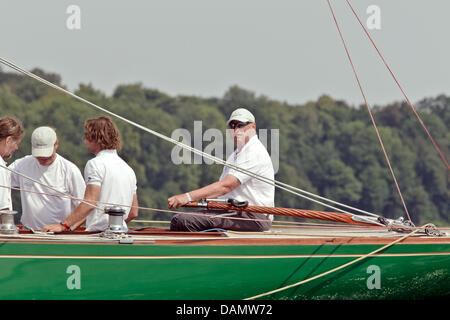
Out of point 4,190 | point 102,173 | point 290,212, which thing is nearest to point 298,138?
point 290,212

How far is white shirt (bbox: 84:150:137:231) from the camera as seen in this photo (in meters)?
5.89

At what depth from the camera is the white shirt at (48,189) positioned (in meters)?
6.28

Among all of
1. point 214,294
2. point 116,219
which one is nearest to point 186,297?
point 214,294

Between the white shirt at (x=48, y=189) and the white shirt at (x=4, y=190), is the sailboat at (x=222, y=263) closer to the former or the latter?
the white shirt at (x=4, y=190)

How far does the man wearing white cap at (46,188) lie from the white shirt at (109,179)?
0.34 metres

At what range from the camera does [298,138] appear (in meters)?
58.2

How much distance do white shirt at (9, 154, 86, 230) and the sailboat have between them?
11.7 inches

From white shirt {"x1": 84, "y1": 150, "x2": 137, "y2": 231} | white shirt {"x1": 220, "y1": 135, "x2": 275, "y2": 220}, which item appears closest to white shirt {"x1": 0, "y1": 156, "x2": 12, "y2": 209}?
white shirt {"x1": 84, "y1": 150, "x2": 137, "y2": 231}

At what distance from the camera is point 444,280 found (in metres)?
6.23

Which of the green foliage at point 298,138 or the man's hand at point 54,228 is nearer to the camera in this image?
the man's hand at point 54,228

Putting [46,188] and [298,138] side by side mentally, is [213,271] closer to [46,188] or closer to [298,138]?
[46,188]

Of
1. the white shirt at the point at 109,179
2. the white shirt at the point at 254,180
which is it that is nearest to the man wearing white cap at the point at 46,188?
the white shirt at the point at 109,179

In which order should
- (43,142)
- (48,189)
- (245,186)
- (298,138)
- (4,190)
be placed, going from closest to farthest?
(43,142) → (4,190) → (48,189) → (245,186) → (298,138)

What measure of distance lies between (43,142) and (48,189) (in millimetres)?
434
